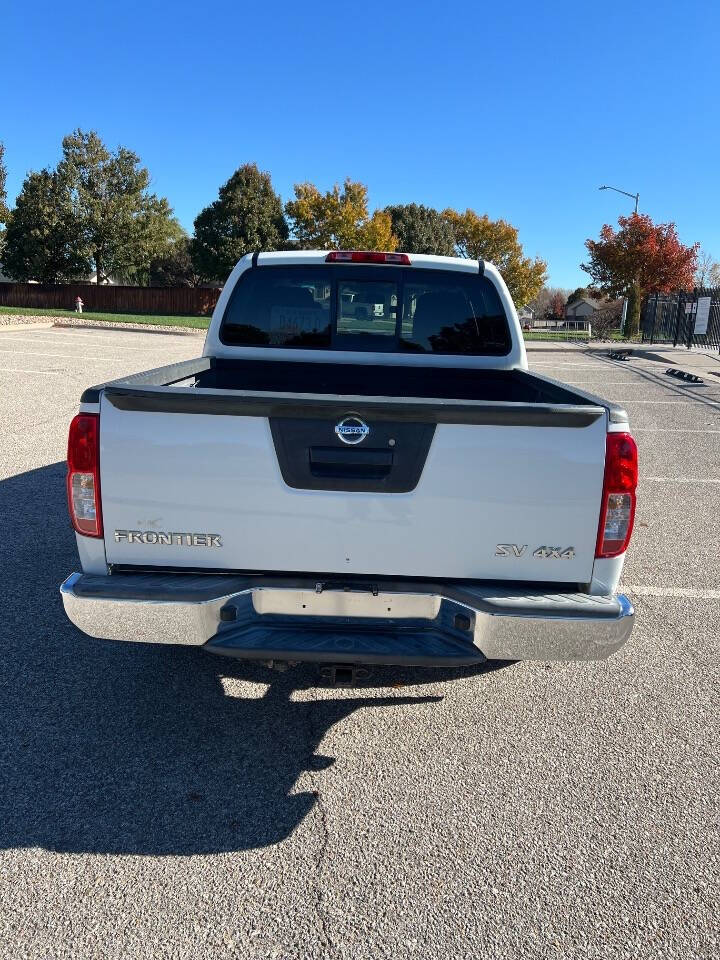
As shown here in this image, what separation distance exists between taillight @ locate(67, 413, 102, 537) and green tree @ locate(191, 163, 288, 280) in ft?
164

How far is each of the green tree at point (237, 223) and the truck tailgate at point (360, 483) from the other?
5024 centimetres

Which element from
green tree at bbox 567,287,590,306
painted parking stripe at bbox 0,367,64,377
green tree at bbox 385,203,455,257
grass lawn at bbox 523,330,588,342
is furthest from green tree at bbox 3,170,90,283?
green tree at bbox 567,287,590,306

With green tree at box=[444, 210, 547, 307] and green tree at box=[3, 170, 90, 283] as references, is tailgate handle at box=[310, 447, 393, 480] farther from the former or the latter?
green tree at box=[444, 210, 547, 307]

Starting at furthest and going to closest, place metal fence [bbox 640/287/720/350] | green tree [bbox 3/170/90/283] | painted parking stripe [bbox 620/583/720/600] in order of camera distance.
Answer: green tree [bbox 3/170/90/283] → metal fence [bbox 640/287/720/350] → painted parking stripe [bbox 620/583/720/600]

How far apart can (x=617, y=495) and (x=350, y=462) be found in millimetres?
972

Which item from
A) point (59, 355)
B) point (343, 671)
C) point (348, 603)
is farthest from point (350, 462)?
point (59, 355)

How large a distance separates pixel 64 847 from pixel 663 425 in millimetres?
10915

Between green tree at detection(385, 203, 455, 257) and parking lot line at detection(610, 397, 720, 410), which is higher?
green tree at detection(385, 203, 455, 257)

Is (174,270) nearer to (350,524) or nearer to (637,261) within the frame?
(637,261)

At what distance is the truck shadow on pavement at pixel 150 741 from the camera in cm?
265

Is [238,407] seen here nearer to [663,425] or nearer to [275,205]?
[663,425]

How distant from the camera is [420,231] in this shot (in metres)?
67.4

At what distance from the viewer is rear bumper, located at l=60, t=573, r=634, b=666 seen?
105 inches

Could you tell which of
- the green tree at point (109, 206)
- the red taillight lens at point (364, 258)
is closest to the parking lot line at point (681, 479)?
the red taillight lens at point (364, 258)
